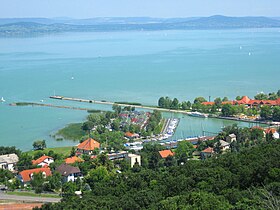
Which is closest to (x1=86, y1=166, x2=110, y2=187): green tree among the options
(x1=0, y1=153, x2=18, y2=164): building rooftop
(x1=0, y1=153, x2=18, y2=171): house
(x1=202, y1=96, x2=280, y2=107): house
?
(x1=0, y1=153, x2=18, y2=171): house

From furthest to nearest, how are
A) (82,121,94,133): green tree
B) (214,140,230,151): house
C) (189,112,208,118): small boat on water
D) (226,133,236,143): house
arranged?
(189,112,208,118): small boat on water → (82,121,94,133): green tree → (226,133,236,143): house → (214,140,230,151): house

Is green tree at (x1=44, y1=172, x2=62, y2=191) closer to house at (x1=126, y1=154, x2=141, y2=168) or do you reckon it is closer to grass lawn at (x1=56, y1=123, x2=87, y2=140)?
house at (x1=126, y1=154, x2=141, y2=168)

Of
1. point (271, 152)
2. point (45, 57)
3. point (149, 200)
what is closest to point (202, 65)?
point (45, 57)

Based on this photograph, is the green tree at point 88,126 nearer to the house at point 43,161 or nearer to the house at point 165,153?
the house at point 43,161

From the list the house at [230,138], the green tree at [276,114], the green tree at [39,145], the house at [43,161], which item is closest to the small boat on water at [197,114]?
the green tree at [276,114]

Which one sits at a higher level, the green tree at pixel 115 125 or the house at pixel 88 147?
the house at pixel 88 147

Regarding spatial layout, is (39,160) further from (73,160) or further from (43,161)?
(73,160)

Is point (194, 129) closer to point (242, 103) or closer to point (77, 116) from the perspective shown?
point (242, 103)
